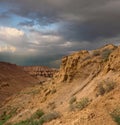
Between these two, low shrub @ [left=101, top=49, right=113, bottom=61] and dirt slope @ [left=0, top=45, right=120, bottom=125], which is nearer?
dirt slope @ [left=0, top=45, right=120, bottom=125]

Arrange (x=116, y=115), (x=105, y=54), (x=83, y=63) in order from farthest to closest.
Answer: (x=83, y=63) → (x=105, y=54) → (x=116, y=115)

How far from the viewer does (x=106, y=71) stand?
28109 mm

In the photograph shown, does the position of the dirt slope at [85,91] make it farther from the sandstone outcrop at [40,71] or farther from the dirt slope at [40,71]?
the sandstone outcrop at [40,71]

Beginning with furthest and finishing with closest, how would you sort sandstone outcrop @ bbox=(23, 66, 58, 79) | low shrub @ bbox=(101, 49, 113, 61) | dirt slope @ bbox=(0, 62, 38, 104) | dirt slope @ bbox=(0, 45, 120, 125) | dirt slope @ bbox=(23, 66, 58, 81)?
sandstone outcrop @ bbox=(23, 66, 58, 79) < dirt slope @ bbox=(23, 66, 58, 81) < dirt slope @ bbox=(0, 62, 38, 104) < low shrub @ bbox=(101, 49, 113, 61) < dirt slope @ bbox=(0, 45, 120, 125)

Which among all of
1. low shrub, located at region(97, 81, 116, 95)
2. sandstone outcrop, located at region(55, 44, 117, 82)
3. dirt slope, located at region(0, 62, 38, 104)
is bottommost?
dirt slope, located at region(0, 62, 38, 104)

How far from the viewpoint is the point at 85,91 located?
1088 inches

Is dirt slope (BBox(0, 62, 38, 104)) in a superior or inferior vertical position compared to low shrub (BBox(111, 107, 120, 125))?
inferior

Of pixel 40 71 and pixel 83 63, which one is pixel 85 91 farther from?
pixel 40 71

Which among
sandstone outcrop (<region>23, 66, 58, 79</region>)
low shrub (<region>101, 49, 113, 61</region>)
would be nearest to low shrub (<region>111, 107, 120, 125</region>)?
low shrub (<region>101, 49, 113, 61</region>)

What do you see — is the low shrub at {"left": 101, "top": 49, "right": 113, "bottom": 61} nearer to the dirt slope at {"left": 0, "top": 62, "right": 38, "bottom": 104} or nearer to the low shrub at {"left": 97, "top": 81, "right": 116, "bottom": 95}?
the low shrub at {"left": 97, "top": 81, "right": 116, "bottom": 95}

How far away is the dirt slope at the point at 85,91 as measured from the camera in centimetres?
1697

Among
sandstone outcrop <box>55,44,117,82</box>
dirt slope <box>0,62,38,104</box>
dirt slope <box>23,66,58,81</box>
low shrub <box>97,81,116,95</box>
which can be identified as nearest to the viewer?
low shrub <box>97,81,116,95</box>

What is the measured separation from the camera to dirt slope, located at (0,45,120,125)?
1697cm

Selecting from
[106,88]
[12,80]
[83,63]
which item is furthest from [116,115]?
[12,80]
